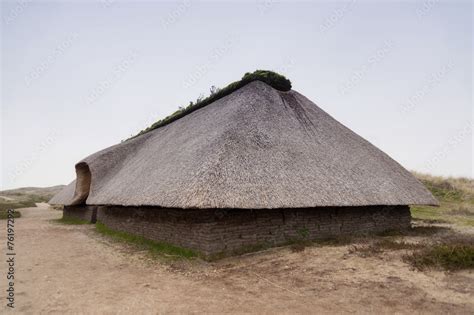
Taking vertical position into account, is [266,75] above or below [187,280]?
above

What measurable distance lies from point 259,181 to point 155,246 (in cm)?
448

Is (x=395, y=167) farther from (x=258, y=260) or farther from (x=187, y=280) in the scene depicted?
(x=187, y=280)

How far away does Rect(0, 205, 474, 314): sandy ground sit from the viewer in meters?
5.88

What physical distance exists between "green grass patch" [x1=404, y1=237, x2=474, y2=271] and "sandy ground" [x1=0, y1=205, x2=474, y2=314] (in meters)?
0.30

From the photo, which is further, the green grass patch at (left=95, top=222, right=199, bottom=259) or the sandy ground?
the green grass patch at (left=95, top=222, right=199, bottom=259)

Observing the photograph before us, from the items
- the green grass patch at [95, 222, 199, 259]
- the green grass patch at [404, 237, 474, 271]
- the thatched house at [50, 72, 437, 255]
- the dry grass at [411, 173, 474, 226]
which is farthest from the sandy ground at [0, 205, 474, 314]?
the dry grass at [411, 173, 474, 226]

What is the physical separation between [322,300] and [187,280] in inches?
125

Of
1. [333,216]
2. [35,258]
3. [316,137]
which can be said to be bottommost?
[35,258]

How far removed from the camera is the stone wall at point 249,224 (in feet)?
31.2

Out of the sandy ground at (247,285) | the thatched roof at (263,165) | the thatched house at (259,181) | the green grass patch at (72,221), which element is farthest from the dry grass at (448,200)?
the green grass patch at (72,221)

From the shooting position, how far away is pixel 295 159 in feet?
39.7

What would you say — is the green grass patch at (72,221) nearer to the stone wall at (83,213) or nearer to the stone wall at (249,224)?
the stone wall at (83,213)

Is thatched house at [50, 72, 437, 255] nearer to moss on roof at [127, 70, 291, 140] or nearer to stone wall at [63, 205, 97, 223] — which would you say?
moss on roof at [127, 70, 291, 140]

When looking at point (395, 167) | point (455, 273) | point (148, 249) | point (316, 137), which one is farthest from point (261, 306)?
point (395, 167)
